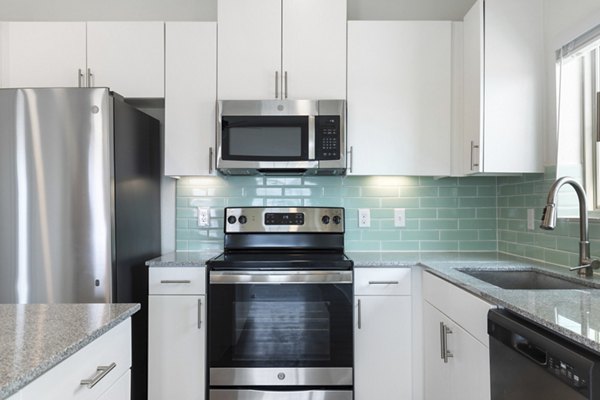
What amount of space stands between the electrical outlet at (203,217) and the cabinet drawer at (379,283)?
1.04 m

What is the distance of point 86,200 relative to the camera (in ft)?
6.04

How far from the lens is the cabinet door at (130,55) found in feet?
7.35

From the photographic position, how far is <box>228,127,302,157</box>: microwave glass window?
2.15 metres

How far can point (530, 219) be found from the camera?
6.91 feet

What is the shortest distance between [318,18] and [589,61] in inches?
52.5

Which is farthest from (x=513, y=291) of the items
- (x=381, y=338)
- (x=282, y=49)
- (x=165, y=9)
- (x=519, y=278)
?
(x=165, y=9)

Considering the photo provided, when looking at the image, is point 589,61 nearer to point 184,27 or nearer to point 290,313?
point 290,313

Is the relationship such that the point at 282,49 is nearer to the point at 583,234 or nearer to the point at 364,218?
the point at 364,218

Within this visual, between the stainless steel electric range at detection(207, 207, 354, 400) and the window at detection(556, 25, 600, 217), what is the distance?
1.10 metres

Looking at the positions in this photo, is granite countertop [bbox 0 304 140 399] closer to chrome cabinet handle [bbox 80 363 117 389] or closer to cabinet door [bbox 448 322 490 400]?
chrome cabinet handle [bbox 80 363 117 389]

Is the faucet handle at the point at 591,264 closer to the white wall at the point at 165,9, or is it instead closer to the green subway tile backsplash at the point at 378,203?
the green subway tile backsplash at the point at 378,203

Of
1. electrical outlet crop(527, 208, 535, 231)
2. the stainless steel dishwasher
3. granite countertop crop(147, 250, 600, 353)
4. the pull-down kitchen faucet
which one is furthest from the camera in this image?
electrical outlet crop(527, 208, 535, 231)

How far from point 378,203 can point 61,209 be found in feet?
5.78

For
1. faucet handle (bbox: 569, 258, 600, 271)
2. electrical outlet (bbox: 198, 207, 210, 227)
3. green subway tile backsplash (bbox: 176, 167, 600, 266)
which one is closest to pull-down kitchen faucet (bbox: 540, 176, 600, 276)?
faucet handle (bbox: 569, 258, 600, 271)
